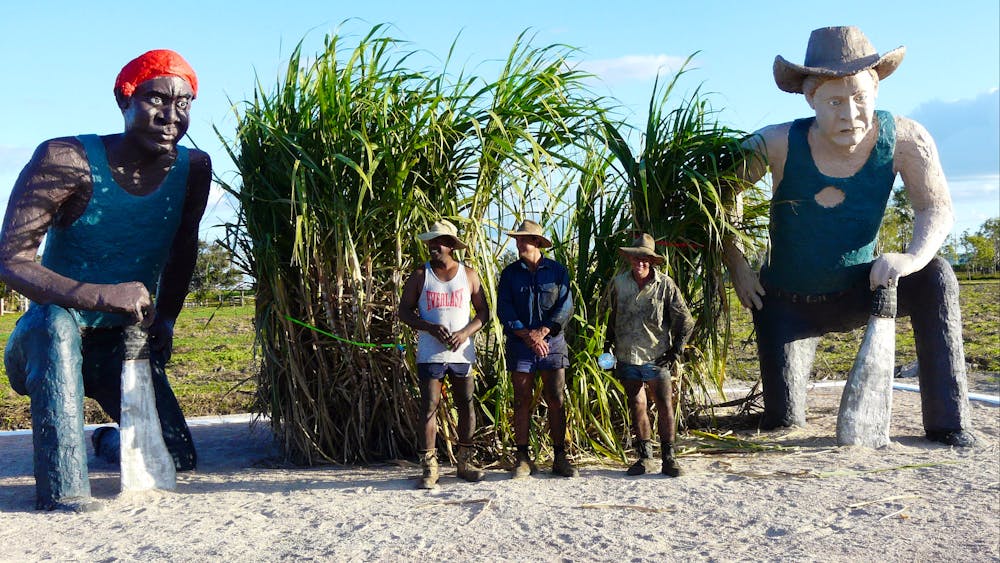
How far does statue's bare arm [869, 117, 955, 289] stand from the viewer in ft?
16.3

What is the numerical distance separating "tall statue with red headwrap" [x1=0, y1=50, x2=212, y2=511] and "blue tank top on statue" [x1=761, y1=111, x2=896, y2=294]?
10.1 feet

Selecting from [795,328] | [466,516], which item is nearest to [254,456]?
[466,516]

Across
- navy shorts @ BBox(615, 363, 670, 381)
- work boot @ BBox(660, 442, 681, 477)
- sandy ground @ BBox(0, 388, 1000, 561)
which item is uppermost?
navy shorts @ BBox(615, 363, 670, 381)

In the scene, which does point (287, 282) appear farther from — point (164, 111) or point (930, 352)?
point (930, 352)

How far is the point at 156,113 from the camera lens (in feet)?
14.6

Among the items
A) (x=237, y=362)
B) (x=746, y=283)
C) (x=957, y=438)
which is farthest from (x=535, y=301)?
(x=237, y=362)

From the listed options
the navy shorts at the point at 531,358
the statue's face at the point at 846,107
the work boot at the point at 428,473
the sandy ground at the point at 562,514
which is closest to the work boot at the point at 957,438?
the sandy ground at the point at 562,514

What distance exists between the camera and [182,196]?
4.72 metres

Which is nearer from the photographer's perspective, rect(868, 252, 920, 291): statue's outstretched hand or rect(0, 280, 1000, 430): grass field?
rect(868, 252, 920, 291): statue's outstretched hand

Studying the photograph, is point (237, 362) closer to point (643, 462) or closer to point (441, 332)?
point (441, 332)

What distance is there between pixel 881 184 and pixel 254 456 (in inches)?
144

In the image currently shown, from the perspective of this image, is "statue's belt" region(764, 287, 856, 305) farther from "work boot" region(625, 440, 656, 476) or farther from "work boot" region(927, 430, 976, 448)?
"work boot" region(625, 440, 656, 476)

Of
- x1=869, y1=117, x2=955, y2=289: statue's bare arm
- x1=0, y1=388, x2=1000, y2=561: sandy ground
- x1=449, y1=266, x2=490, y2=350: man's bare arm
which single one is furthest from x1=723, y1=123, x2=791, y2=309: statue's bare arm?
x1=449, y1=266, x2=490, y2=350: man's bare arm

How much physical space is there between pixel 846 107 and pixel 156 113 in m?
3.42
